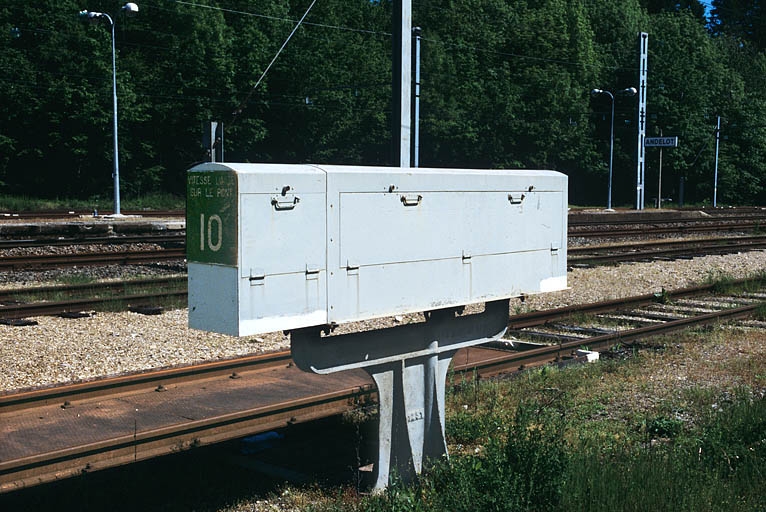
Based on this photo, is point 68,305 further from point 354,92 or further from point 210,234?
point 354,92

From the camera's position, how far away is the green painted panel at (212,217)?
4242mm

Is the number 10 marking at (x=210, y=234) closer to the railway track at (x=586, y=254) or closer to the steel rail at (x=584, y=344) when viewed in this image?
the steel rail at (x=584, y=344)

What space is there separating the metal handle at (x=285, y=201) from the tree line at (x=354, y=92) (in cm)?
4349

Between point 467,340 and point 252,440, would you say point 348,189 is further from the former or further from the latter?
point 252,440

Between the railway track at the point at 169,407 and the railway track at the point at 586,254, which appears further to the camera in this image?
the railway track at the point at 586,254

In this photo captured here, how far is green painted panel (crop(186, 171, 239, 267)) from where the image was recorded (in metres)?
4.24

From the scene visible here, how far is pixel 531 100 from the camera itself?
202 ft

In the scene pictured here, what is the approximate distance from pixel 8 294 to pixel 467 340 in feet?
31.6

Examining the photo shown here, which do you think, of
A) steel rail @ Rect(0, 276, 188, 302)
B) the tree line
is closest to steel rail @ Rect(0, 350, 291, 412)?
steel rail @ Rect(0, 276, 188, 302)

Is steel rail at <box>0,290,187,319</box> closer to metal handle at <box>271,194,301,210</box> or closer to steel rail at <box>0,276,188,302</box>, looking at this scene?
steel rail at <box>0,276,188,302</box>

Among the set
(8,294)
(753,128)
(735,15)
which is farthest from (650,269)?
(735,15)

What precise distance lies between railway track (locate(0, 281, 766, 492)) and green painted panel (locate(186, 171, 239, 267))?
1.99 m

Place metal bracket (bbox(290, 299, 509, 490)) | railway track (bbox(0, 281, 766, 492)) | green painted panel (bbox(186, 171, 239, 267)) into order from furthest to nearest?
railway track (bbox(0, 281, 766, 492)), metal bracket (bbox(290, 299, 509, 490)), green painted panel (bbox(186, 171, 239, 267))

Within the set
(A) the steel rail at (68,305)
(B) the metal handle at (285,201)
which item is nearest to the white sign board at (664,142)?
(A) the steel rail at (68,305)
